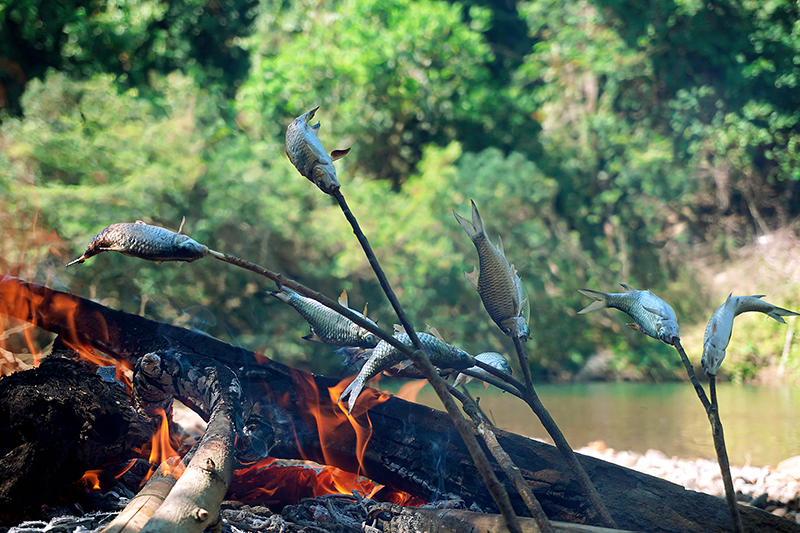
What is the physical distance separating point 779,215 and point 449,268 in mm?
6412

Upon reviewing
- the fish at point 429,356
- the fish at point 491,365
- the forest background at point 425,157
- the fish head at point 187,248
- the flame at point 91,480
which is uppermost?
the forest background at point 425,157

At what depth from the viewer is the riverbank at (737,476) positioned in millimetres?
1960

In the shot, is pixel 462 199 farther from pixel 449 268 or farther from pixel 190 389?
pixel 190 389

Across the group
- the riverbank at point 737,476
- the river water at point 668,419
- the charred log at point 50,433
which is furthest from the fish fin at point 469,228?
the river water at point 668,419

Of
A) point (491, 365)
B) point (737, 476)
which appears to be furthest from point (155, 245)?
point (737, 476)

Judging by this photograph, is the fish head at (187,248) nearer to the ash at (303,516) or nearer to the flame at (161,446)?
the ash at (303,516)

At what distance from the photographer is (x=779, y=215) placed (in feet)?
30.6

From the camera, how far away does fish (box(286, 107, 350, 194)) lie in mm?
995

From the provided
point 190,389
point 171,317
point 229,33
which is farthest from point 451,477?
point 229,33

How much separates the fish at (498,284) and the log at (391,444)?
0.48 metres

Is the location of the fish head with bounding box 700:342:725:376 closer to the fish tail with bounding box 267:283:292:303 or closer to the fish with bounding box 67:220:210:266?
Result: the fish tail with bounding box 267:283:292:303

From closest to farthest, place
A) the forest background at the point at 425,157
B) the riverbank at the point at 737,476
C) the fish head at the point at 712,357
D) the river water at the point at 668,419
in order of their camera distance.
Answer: the fish head at the point at 712,357 < the riverbank at the point at 737,476 < the river water at the point at 668,419 < the forest background at the point at 425,157

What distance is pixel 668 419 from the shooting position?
4.67m

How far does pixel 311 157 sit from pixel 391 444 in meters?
0.94
